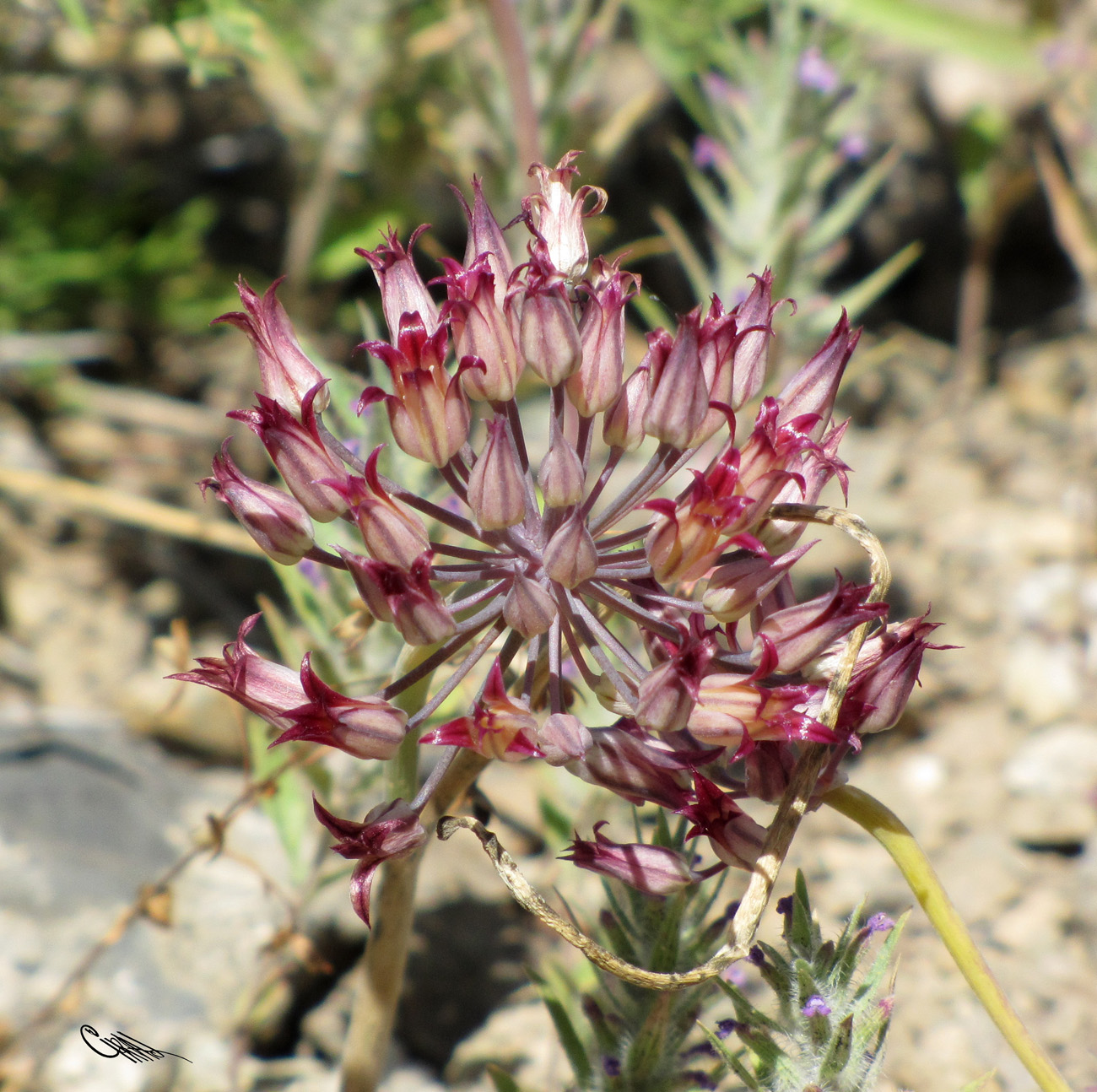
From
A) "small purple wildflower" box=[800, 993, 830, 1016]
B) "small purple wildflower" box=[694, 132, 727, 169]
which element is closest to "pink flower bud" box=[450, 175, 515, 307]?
"small purple wildflower" box=[800, 993, 830, 1016]

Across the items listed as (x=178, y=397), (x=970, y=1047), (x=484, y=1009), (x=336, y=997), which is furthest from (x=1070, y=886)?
(x=178, y=397)

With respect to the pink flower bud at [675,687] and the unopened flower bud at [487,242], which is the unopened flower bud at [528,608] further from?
the unopened flower bud at [487,242]

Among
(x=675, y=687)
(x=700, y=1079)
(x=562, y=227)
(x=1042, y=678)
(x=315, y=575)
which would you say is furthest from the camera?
(x=1042, y=678)

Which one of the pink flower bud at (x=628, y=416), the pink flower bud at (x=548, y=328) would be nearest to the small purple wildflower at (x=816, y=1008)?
the pink flower bud at (x=628, y=416)

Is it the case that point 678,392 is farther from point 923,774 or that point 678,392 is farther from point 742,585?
point 923,774

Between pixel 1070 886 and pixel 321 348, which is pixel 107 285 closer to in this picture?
pixel 321 348

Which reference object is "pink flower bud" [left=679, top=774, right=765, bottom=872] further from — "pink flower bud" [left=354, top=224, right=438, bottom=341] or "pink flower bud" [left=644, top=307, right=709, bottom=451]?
"pink flower bud" [left=354, top=224, right=438, bottom=341]

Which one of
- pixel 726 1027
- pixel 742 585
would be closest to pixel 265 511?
pixel 742 585
